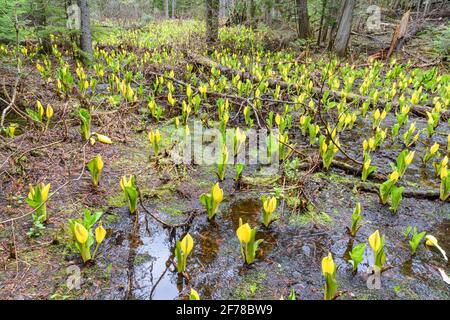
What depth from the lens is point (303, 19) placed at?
41.7 feet

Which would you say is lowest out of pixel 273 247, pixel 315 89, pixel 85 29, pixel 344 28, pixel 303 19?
pixel 273 247

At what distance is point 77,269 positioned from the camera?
237 centimetres

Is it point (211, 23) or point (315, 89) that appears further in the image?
point (211, 23)

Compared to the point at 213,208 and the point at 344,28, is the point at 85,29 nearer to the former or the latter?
the point at 344,28

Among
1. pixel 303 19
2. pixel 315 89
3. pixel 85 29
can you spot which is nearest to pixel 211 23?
pixel 303 19

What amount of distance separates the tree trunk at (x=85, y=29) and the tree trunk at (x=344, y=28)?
7.89 meters

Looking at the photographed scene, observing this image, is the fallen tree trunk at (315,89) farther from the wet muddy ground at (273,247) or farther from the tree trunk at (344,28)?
the tree trunk at (344,28)

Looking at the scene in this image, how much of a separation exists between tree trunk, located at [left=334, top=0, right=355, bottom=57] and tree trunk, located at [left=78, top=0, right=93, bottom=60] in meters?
7.89

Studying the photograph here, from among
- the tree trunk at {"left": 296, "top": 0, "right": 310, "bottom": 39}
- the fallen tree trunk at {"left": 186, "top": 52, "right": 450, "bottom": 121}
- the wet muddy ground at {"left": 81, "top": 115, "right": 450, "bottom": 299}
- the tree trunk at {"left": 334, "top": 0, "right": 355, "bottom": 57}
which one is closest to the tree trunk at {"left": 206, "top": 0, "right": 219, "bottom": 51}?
the tree trunk at {"left": 296, "top": 0, "right": 310, "bottom": 39}

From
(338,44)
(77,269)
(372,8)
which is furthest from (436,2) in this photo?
(77,269)

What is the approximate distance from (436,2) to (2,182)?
24.3 metres

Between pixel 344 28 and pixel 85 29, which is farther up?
pixel 344 28

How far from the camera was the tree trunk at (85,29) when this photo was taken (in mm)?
8719

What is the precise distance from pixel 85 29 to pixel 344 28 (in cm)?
814
